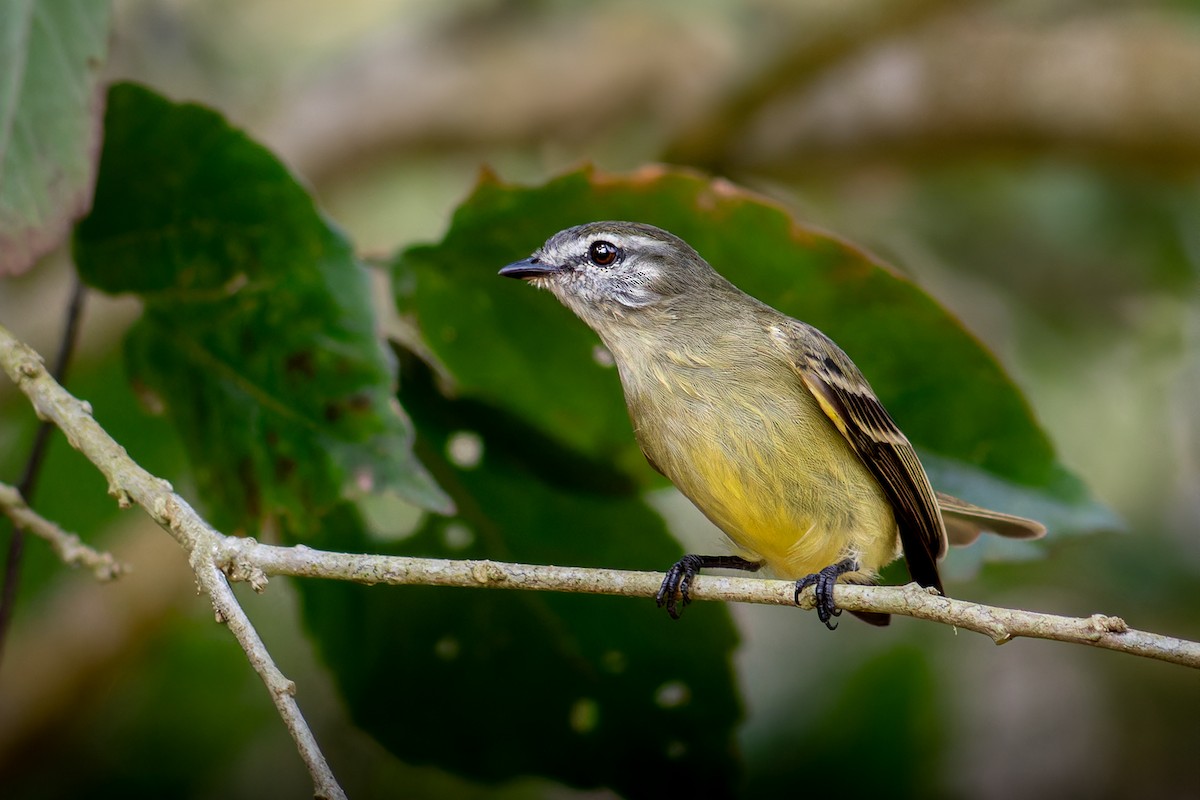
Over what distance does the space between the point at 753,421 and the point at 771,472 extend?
0.11m

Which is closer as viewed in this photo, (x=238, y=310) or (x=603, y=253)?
(x=238, y=310)

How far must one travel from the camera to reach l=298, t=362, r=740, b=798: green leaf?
8.71 feet

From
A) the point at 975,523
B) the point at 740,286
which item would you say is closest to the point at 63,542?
the point at 740,286

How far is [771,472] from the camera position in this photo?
2498 millimetres

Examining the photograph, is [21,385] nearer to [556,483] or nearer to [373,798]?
[556,483]

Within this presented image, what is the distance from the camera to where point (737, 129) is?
479 centimetres

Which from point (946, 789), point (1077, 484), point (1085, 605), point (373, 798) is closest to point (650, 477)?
point (1077, 484)

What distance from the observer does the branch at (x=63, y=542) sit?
6.61 ft

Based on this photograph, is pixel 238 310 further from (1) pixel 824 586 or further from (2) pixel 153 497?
(1) pixel 824 586

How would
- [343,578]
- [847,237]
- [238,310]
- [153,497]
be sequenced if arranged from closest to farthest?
[343,578], [153,497], [238,310], [847,237]

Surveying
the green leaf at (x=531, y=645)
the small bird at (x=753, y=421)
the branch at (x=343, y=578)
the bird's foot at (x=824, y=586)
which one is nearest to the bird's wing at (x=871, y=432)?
the small bird at (x=753, y=421)

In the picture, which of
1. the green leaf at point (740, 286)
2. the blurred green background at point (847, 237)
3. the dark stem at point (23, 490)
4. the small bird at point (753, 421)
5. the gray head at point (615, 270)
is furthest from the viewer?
the blurred green background at point (847, 237)

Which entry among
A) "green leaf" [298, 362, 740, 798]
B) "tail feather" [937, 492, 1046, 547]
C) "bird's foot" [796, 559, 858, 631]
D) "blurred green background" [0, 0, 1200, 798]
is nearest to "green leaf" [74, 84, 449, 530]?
"green leaf" [298, 362, 740, 798]

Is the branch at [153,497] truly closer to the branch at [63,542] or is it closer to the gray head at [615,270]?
the branch at [63,542]
